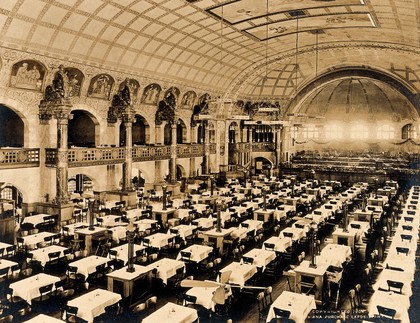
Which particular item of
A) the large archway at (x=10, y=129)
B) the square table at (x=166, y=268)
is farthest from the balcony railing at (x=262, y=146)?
the square table at (x=166, y=268)

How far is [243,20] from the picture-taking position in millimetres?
21766

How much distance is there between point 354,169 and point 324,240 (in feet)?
60.5

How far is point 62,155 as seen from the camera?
19.3 m

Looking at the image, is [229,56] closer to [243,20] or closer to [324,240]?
[243,20]

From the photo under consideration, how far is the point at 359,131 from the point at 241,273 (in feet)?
118

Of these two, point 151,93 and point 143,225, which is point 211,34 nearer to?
point 151,93

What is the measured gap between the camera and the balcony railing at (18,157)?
18.1m

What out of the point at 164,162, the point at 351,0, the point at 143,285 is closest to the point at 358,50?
the point at 351,0

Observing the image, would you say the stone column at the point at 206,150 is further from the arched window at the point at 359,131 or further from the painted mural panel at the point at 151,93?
the arched window at the point at 359,131

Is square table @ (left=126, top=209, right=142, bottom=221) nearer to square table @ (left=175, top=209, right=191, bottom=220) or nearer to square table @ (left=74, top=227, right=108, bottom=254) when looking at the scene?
square table @ (left=175, top=209, right=191, bottom=220)

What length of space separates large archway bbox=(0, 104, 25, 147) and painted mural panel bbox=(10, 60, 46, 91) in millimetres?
5010

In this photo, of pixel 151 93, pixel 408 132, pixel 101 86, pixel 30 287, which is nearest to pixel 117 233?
pixel 30 287

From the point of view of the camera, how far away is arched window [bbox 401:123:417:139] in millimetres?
39847

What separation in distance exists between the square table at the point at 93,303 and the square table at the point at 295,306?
136 inches
